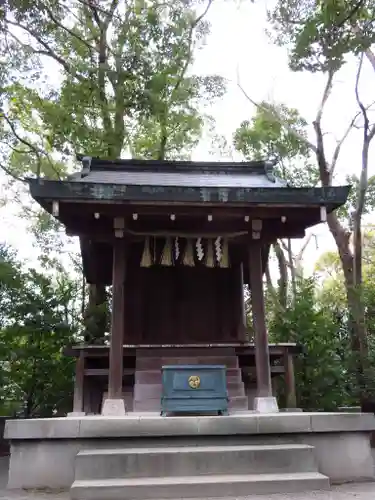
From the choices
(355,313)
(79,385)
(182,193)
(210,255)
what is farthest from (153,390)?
(355,313)

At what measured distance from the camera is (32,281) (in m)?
10.5

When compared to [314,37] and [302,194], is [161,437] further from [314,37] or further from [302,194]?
[314,37]

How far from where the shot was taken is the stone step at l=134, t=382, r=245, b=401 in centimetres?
734

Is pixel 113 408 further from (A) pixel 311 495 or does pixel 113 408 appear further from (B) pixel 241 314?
(B) pixel 241 314

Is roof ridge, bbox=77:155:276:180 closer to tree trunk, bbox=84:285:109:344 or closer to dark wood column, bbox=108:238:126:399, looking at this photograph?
dark wood column, bbox=108:238:126:399

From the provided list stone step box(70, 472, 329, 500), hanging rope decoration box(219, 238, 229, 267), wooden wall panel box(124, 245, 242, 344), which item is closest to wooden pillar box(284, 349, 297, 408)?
wooden wall panel box(124, 245, 242, 344)

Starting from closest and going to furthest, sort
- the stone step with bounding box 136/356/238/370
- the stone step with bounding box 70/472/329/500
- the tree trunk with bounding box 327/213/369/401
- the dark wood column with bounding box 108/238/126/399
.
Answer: the stone step with bounding box 70/472/329/500 < the dark wood column with bounding box 108/238/126/399 < the stone step with bounding box 136/356/238/370 < the tree trunk with bounding box 327/213/369/401

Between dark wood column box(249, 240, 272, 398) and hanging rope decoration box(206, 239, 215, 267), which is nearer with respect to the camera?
dark wood column box(249, 240, 272, 398)

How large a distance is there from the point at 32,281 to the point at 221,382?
610 cm

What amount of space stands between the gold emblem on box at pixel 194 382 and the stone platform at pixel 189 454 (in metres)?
0.69

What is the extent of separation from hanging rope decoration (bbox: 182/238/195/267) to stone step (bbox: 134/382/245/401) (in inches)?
82.7

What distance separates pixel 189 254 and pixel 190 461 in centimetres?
335

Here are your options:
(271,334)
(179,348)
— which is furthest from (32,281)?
(271,334)

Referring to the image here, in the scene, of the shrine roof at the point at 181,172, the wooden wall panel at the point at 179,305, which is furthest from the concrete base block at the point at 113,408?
the shrine roof at the point at 181,172
